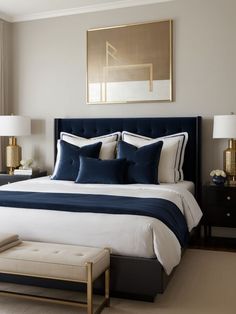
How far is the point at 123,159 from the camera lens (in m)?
4.04

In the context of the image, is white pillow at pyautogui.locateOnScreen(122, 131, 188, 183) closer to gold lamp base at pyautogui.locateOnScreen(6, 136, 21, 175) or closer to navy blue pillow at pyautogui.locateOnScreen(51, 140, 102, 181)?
navy blue pillow at pyautogui.locateOnScreen(51, 140, 102, 181)

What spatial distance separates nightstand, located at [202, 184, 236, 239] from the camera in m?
3.96

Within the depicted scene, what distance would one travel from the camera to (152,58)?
4645mm

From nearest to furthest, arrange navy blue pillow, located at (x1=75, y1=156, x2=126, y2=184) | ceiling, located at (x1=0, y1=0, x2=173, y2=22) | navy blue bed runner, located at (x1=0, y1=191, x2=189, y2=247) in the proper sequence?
navy blue bed runner, located at (x1=0, y1=191, x2=189, y2=247) → navy blue pillow, located at (x1=75, y1=156, x2=126, y2=184) → ceiling, located at (x1=0, y1=0, x2=173, y2=22)

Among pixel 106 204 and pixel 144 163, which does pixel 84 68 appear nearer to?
pixel 144 163

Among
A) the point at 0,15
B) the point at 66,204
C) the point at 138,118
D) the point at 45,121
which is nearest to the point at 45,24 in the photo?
the point at 0,15

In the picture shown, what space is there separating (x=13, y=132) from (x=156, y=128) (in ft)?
6.09

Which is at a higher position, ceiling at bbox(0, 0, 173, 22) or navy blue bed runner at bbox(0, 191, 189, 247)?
ceiling at bbox(0, 0, 173, 22)

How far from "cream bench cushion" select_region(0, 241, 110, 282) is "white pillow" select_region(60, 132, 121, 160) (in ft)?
6.46

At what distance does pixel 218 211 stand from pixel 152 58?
6.67ft

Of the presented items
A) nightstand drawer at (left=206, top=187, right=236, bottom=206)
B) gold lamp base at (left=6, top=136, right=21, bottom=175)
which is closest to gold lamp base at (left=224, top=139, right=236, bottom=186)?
nightstand drawer at (left=206, top=187, right=236, bottom=206)

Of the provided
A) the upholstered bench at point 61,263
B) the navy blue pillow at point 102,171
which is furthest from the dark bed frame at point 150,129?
the navy blue pillow at point 102,171

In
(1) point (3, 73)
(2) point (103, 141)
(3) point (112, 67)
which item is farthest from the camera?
(1) point (3, 73)

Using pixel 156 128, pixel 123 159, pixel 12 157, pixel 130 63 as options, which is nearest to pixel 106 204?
pixel 123 159
